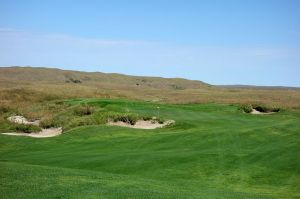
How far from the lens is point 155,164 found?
21172 mm

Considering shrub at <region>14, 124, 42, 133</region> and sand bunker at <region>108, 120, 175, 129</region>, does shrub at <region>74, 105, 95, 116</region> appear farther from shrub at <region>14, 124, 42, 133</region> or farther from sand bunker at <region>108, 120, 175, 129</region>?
shrub at <region>14, 124, 42, 133</region>

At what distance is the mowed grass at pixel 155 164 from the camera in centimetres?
1545

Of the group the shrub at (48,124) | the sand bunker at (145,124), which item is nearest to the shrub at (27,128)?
the shrub at (48,124)

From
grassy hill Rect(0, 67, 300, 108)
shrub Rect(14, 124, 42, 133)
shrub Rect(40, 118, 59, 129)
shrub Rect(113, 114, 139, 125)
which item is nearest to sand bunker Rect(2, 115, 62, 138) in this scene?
shrub Rect(14, 124, 42, 133)

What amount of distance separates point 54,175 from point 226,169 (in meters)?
7.66

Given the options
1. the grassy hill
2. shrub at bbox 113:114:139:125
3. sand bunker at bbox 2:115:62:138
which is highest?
the grassy hill

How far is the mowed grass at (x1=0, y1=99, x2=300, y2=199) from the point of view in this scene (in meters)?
15.4

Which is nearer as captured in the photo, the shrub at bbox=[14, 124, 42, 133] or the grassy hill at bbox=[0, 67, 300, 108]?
the shrub at bbox=[14, 124, 42, 133]

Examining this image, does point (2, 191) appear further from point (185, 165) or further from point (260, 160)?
point (260, 160)

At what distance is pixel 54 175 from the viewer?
1681 centimetres

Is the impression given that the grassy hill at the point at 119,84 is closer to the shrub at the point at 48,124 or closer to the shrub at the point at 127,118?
the shrub at the point at 48,124

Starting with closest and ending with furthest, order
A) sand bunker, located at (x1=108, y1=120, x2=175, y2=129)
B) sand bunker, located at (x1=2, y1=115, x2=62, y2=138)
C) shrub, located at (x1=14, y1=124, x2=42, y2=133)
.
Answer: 1. sand bunker, located at (x1=2, y1=115, x2=62, y2=138)
2. sand bunker, located at (x1=108, y1=120, x2=175, y2=129)
3. shrub, located at (x1=14, y1=124, x2=42, y2=133)

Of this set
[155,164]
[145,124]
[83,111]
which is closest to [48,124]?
[83,111]

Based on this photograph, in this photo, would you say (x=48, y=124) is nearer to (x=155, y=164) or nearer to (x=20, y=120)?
(x=20, y=120)
